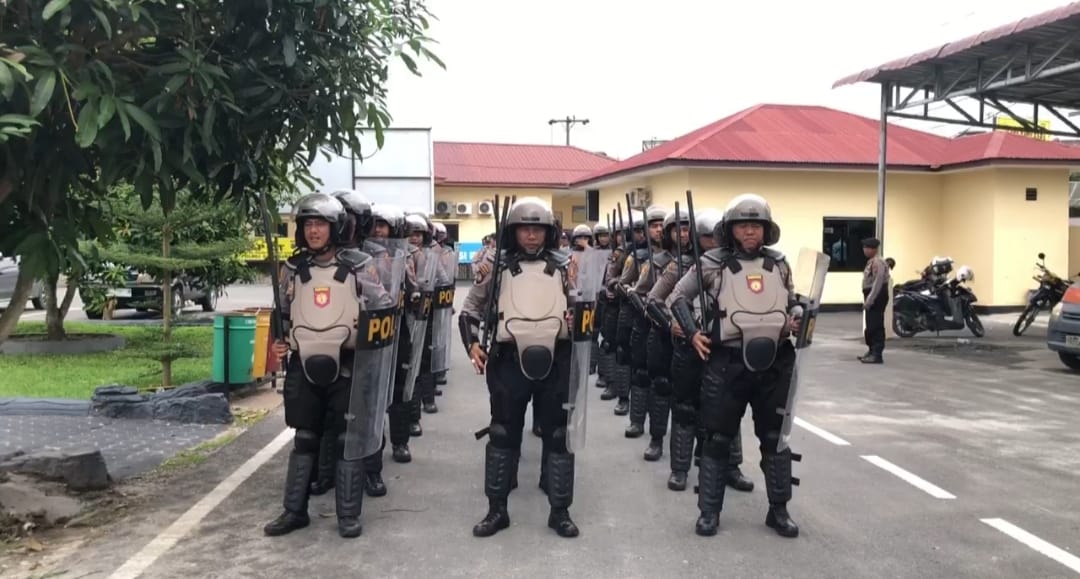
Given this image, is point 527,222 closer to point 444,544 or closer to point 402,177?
point 444,544

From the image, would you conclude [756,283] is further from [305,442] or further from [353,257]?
[305,442]

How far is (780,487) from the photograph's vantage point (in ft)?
16.0

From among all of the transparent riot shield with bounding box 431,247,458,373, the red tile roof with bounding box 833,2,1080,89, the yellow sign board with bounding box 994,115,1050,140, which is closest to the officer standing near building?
the red tile roof with bounding box 833,2,1080,89

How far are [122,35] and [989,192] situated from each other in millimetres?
18986

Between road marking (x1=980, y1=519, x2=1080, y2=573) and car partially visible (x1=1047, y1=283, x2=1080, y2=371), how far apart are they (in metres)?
6.87

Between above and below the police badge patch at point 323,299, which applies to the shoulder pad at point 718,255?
above

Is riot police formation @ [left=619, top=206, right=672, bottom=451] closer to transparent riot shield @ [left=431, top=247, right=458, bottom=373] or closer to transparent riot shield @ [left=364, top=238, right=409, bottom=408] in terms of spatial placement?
transparent riot shield @ [left=431, top=247, right=458, bottom=373]

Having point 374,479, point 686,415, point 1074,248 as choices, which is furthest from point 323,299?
point 1074,248

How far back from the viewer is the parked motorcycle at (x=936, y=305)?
577 inches

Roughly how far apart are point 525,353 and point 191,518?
231 cm

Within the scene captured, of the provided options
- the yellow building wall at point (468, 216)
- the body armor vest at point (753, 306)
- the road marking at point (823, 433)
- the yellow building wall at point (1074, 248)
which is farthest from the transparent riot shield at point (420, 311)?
the yellow building wall at point (468, 216)

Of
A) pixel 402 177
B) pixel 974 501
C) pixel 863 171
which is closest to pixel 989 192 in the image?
pixel 863 171

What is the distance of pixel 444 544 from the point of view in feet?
15.4

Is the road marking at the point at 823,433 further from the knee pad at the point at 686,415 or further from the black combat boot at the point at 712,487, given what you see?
the black combat boot at the point at 712,487
